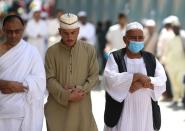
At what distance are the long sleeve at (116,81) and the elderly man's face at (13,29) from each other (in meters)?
1.05

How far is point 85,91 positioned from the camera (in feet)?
20.3

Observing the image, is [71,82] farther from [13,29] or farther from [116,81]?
[13,29]

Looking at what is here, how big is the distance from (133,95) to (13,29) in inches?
58.7

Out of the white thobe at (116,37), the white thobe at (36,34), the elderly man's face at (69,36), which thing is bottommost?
the white thobe at (36,34)

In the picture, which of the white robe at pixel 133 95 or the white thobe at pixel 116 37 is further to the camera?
the white thobe at pixel 116 37

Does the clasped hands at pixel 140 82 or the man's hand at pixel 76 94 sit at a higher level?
the clasped hands at pixel 140 82

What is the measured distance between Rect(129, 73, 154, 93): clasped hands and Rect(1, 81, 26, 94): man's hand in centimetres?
120

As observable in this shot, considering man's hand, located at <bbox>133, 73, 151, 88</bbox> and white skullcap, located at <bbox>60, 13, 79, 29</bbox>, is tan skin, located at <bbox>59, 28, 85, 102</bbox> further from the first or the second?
man's hand, located at <bbox>133, 73, 151, 88</bbox>

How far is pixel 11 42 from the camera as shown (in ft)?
20.0

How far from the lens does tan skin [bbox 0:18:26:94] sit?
19.4 feet

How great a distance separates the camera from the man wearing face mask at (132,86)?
623 centimetres

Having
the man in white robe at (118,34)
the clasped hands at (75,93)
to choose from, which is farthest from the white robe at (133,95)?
the man in white robe at (118,34)

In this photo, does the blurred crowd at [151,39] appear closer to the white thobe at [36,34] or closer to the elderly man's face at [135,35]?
the white thobe at [36,34]

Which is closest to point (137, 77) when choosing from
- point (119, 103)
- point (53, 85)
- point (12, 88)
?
point (119, 103)
